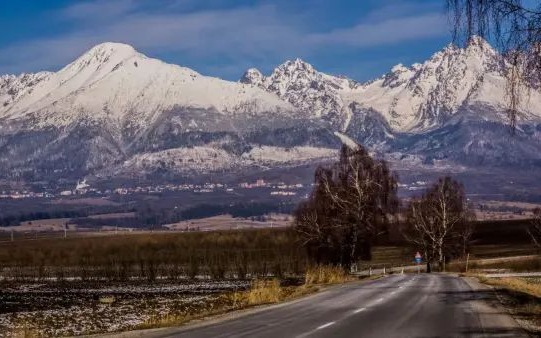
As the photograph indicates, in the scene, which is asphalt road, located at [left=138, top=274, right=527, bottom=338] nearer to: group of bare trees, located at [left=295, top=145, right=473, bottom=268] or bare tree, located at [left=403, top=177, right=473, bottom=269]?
group of bare trees, located at [left=295, top=145, right=473, bottom=268]

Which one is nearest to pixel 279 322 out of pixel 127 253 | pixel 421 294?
pixel 421 294

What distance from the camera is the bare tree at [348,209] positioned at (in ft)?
244

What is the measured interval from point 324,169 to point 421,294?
43933 millimetres

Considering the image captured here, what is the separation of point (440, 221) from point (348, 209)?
29831 mm

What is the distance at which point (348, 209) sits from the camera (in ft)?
243

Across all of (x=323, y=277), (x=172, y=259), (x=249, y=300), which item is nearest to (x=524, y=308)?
(x=249, y=300)

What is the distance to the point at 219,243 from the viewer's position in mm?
168125

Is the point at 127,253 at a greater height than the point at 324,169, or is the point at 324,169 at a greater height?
the point at 324,169

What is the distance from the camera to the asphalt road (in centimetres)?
2142

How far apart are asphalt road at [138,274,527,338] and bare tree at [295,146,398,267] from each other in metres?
38.2

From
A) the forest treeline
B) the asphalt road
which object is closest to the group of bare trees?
the forest treeline

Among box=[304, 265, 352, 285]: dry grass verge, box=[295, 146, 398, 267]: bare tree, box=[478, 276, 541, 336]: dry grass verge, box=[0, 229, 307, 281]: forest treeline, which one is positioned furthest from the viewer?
box=[0, 229, 307, 281]: forest treeline

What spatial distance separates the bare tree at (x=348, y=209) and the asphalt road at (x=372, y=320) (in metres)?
38.2

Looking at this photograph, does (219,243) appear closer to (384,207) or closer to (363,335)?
(384,207)
